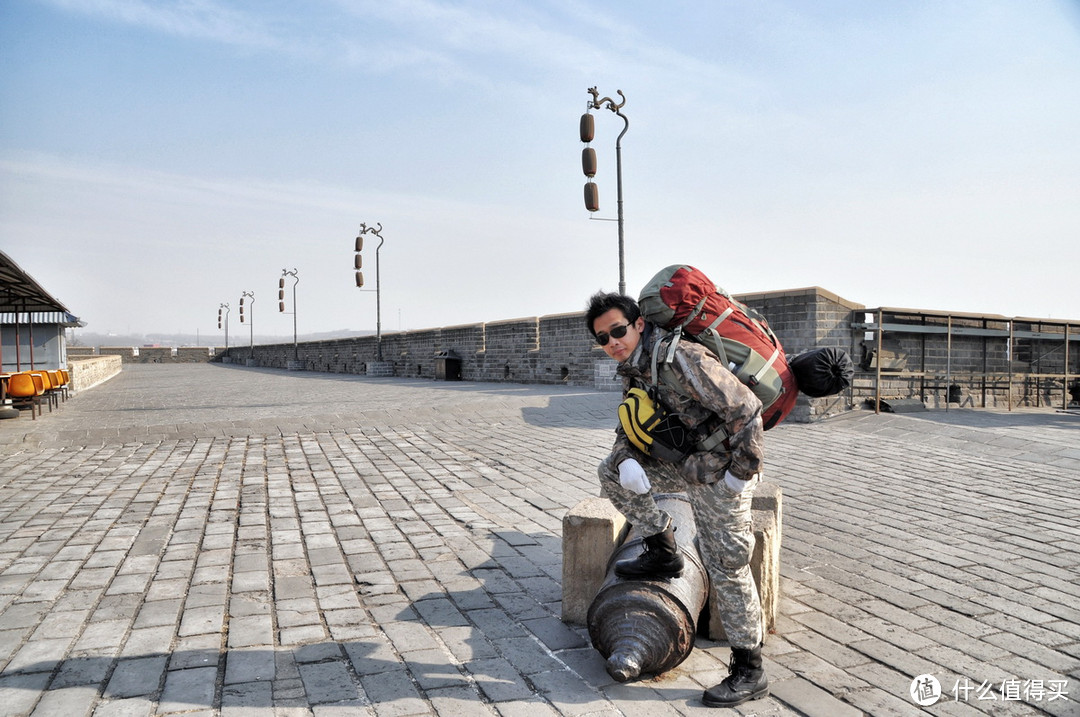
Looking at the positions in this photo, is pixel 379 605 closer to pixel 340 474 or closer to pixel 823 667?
pixel 823 667

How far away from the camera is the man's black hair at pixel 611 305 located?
2729 mm

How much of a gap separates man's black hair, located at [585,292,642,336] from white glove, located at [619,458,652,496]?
54 centimetres

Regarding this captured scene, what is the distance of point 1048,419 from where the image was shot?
11.2 metres

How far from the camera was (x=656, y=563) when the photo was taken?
9.27 feet

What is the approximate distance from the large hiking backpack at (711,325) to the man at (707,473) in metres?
0.06

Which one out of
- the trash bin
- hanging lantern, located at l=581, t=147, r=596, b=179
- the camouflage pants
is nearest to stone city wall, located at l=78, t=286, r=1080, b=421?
the trash bin

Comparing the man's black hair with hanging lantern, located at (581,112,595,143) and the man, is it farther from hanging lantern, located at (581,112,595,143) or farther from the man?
hanging lantern, located at (581,112,595,143)

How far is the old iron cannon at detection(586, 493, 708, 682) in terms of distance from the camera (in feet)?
8.76

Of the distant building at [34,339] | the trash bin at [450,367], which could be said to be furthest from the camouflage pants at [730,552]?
the trash bin at [450,367]

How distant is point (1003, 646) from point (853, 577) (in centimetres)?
95

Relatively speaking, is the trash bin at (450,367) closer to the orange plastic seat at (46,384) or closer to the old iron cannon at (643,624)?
the orange plastic seat at (46,384)

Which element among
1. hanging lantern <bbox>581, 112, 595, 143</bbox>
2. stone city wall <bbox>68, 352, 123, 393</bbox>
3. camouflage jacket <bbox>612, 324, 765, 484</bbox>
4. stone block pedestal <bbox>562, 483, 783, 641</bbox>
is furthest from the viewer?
stone city wall <bbox>68, 352, 123, 393</bbox>

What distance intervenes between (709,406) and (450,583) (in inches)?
83.0

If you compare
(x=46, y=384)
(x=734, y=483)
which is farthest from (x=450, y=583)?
(x=46, y=384)
